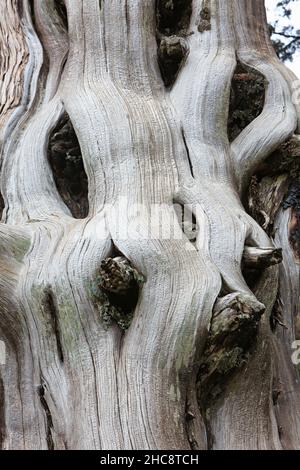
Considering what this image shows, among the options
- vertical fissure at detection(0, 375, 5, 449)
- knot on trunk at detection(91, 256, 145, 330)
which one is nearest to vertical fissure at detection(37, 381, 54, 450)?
vertical fissure at detection(0, 375, 5, 449)

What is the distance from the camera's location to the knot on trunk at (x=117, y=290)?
201 cm

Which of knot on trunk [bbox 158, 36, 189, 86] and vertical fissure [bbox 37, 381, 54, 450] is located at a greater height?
knot on trunk [bbox 158, 36, 189, 86]

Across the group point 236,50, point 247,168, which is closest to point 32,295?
point 247,168

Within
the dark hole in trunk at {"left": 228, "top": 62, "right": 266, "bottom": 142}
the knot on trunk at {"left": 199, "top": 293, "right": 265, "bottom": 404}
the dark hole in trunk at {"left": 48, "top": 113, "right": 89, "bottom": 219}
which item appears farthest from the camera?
the dark hole in trunk at {"left": 228, "top": 62, "right": 266, "bottom": 142}

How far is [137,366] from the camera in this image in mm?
1940

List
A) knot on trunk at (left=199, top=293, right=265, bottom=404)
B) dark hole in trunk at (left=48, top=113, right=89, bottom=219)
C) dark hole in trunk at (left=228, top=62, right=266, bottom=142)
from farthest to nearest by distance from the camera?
dark hole in trunk at (left=228, top=62, right=266, bottom=142)
dark hole in trunk at (left=48, top=113, right=89, bottom=219)
knot on trunk at (left=199, top=293, right=265, bottom=404)

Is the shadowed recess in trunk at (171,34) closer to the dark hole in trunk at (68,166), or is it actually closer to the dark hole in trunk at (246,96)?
the dark hole in trunk at (246,96)

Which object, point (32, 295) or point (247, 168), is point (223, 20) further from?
point (32, 295)

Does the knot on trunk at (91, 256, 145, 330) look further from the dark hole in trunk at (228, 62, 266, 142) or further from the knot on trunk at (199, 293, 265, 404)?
the dark hole in trunk at (228, 62, 266, 142)

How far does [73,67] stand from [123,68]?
217 millimetres

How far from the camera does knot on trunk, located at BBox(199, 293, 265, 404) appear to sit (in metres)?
1.96

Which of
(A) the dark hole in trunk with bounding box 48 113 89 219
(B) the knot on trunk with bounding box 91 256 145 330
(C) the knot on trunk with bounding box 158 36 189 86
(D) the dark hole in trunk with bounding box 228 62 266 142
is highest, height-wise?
(C) the knot on trunk with bounding box 158 36 189 86

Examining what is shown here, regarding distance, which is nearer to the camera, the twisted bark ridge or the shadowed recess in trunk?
the twisted bark ridge

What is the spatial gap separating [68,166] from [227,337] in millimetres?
987
